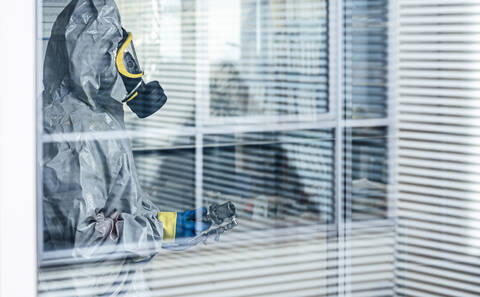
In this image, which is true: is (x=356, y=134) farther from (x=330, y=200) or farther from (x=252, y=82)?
(x=252, y=82)

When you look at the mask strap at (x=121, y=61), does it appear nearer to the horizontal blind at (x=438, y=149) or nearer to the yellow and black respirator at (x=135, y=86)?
the yellow and black respirator at (x=135, y=86)

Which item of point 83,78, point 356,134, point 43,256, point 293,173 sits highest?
point 83,78

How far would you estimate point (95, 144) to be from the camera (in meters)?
1.61

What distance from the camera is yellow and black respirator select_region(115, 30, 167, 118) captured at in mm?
1624

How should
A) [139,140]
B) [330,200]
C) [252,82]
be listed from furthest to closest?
[330,200] → [252,82] → [139,140]

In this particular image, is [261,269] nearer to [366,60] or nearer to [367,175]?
[367,175]

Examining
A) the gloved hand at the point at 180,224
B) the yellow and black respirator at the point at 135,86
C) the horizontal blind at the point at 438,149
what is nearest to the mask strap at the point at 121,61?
the yellow and black respirator at the point at 135,86

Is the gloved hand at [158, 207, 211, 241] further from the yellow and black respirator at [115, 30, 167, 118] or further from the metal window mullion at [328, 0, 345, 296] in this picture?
the metal window mullion at [328, 0, 345, 296]

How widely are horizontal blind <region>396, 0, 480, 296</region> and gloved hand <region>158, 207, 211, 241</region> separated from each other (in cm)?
72

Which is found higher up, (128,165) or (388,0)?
(388,0)

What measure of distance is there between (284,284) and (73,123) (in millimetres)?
814

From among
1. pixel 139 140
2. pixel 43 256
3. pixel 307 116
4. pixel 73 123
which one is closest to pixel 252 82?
pixel 307 116

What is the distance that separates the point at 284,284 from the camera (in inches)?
72.9

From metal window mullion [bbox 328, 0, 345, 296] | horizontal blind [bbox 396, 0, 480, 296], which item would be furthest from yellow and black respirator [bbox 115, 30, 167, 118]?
horizontal blind [bbox 396, 0, 480, 296]
